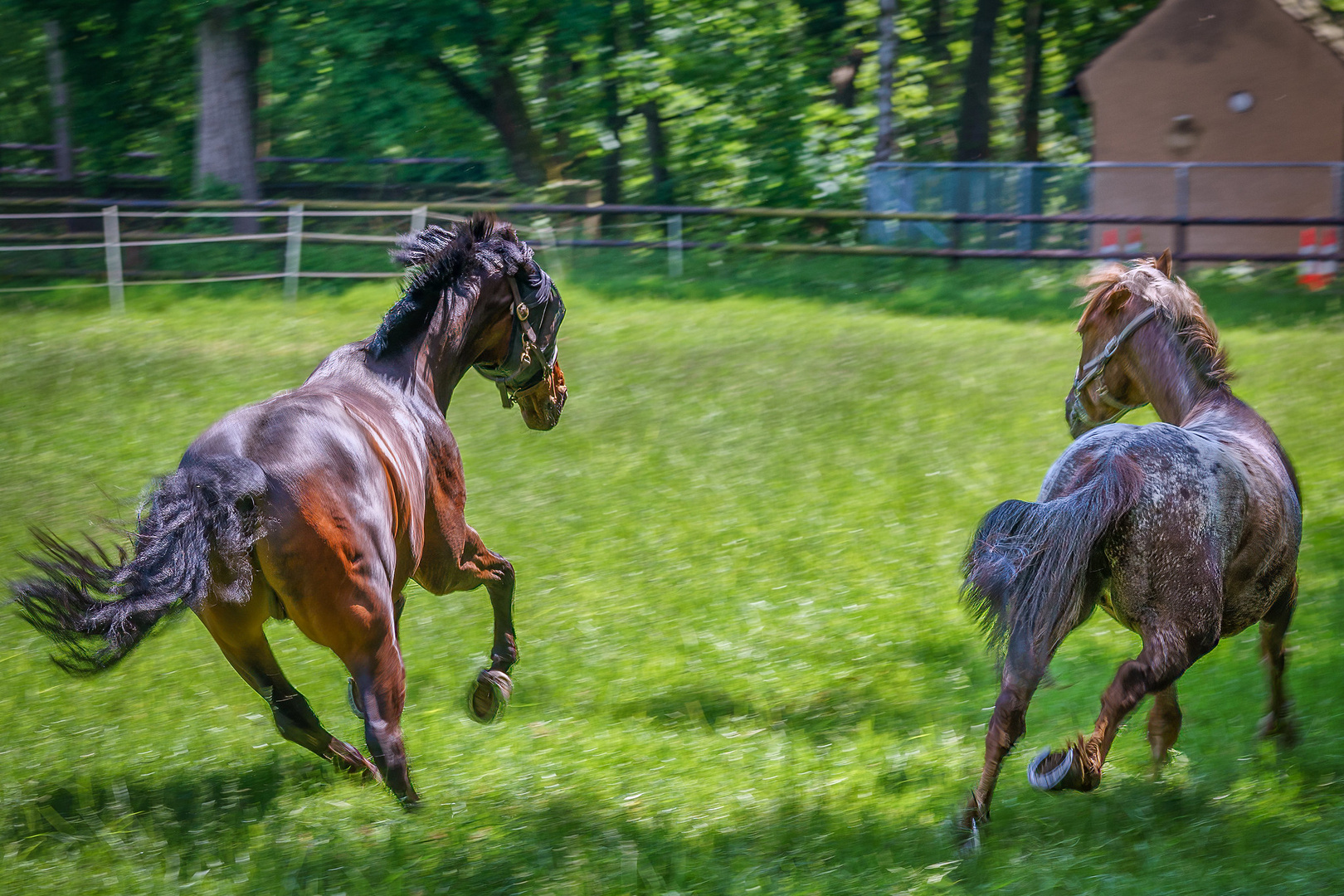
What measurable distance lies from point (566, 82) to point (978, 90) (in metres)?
8.61

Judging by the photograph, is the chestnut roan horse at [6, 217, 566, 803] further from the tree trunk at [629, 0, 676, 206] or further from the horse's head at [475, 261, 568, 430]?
the tree trunk at [629, 0, 676, 206]

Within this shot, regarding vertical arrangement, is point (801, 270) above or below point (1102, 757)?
below

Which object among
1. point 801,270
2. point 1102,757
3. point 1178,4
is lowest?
point 801,270

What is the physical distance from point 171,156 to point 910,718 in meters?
21.6

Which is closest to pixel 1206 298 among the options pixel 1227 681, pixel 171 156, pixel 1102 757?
pixel 1227 681

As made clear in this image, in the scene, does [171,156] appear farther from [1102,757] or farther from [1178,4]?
[1102,757]

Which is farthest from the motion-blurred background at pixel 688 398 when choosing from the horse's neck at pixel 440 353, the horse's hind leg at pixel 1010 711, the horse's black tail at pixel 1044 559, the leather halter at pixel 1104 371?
the horse's neck at pixel 440 353

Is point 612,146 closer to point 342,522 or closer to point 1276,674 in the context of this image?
point 1276,674

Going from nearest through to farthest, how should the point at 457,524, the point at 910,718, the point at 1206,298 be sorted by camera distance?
the point at 457,524 → the point at 910,718 → the point at 1206,298

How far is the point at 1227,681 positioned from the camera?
19.3 feet

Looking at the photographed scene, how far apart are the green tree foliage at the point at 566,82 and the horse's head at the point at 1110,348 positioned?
16508 millimetres

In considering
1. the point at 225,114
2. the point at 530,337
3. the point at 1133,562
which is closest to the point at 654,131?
the point at 225,114

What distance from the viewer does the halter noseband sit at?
528 cm

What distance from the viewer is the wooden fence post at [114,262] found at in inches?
567
